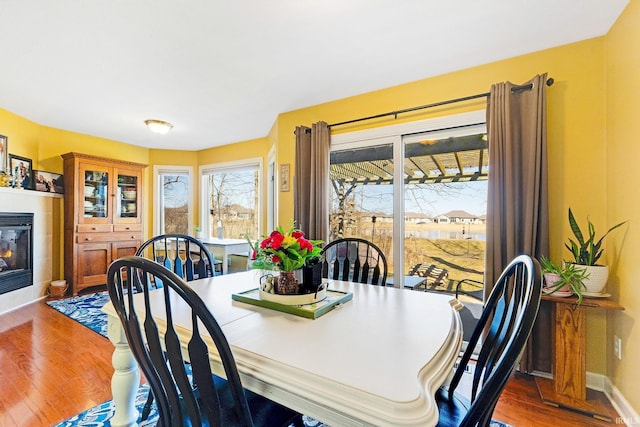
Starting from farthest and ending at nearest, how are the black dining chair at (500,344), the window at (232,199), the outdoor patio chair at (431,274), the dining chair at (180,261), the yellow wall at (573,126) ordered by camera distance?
the window at (232,199), the outdoor patio chair at (431,274), the yellow wall at (573,126), the dining chair at (180,261), the black dining chair at (500,344)

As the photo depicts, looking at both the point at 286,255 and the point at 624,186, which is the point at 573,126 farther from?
the point at 286,255

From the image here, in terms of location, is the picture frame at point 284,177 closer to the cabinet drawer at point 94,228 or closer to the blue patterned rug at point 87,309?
the blue patterned rug at point 87,309

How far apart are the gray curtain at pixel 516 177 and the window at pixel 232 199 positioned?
10.5ft

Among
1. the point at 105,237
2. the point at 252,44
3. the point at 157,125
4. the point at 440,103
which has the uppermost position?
the point at 252,44

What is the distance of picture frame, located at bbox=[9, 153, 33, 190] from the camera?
3.45m

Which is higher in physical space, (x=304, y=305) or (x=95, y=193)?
(x=95, y=193)

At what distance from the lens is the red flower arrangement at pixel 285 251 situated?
1.24 meters

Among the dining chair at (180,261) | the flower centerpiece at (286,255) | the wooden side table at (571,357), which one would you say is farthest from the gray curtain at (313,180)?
the wooden side table at (571,357)

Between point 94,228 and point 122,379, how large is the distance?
3691mm

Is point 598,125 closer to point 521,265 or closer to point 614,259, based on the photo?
point 614,259

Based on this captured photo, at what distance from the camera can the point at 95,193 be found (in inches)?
166

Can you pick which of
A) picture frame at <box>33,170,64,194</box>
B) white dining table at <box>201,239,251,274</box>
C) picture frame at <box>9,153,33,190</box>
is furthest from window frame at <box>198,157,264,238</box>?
picture frame at <box>9,153,33,190</box>

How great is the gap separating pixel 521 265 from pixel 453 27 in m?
1.62

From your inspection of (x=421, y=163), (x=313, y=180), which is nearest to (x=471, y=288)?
(x=421, y=163)
